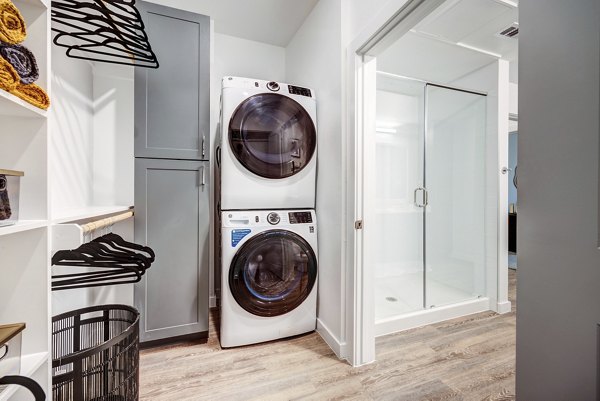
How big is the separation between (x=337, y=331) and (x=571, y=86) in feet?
5.46

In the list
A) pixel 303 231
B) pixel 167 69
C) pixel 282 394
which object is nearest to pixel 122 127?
pixel 167 69

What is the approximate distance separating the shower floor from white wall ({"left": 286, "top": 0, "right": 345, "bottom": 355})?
23.7 inches

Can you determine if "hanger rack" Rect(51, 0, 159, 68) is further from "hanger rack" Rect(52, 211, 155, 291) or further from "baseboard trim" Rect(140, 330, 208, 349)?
"baseboard trim" Rect(140, 330, 208, 349)

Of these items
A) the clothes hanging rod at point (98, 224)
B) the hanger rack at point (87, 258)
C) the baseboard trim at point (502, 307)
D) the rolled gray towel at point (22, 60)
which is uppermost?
the rolled gray towel at point (22, 60)

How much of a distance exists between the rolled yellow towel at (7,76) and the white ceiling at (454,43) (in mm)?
2185

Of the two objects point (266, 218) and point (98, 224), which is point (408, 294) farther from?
point (98, 224)

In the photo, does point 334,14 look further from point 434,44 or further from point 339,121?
point 434,44

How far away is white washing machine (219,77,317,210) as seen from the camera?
1767mm

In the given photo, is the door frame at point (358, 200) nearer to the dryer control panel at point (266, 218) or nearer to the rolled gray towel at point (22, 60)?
the dryer control panel at point (266, 218)

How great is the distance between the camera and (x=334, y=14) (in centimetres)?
174

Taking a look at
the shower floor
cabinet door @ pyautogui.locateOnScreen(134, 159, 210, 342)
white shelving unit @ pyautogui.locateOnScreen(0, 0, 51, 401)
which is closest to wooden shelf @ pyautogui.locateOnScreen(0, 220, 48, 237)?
white shelving unit @ pyautogui.locateOnScreen(0, 0, 51, 401)

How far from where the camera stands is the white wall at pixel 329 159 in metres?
1.69

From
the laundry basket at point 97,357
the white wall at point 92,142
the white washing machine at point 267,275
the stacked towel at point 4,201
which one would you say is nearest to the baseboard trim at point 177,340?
the white washing machine at point 267,275

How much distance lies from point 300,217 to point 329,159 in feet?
1.60
